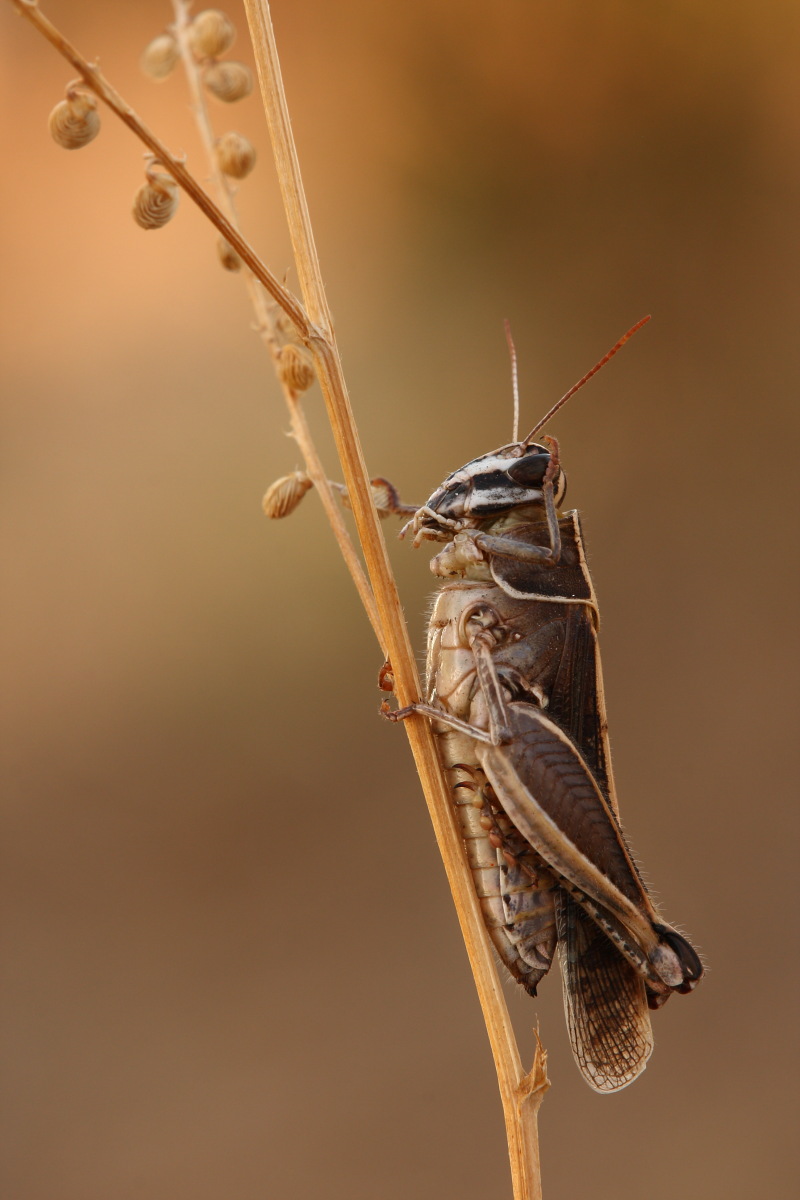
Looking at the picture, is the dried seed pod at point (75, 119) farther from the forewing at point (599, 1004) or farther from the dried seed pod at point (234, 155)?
the forewing at point (599, 1004)

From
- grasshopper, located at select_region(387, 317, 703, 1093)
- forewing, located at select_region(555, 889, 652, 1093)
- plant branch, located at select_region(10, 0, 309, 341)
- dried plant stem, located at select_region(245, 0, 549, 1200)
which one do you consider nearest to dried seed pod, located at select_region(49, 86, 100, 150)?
plant branch, located at select_region(10, 0, 309, 341)

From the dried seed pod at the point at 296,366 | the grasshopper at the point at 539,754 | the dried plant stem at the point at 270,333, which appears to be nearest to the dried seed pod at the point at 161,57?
the dried plant stem at the point at 270,333

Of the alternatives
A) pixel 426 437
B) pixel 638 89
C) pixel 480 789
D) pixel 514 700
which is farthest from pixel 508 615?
pixel 638 89

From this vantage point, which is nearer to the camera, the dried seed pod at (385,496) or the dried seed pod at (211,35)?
the dried seed pod at (211,35)

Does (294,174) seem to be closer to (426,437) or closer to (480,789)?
(480,789)

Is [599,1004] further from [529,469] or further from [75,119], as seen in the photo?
[75,119]
